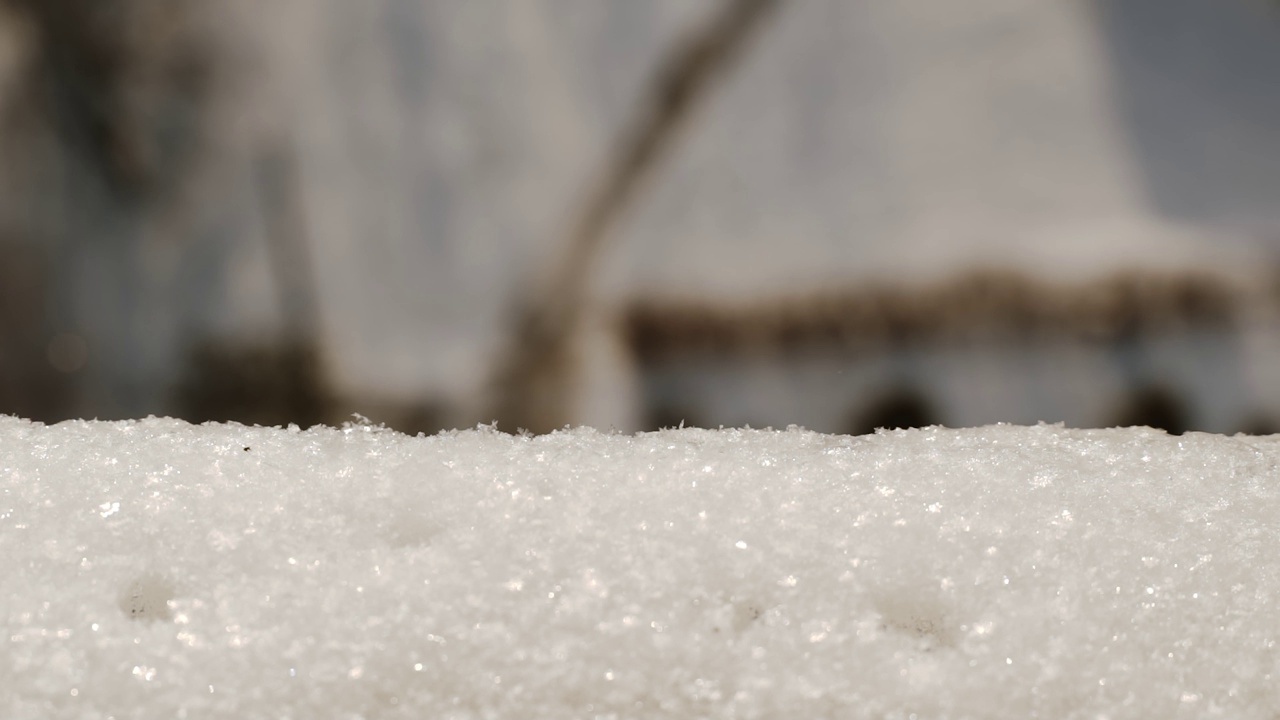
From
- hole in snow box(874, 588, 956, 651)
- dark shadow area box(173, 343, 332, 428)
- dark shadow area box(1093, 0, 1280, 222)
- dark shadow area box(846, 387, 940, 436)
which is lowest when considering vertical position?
dark shadow area box(846, 387, 940, 436)

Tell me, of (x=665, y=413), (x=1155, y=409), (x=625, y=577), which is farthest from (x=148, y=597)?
(x=1155, y=409)

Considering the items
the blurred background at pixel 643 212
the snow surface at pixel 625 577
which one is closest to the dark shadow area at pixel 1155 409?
the blurred background at pixel 643 212

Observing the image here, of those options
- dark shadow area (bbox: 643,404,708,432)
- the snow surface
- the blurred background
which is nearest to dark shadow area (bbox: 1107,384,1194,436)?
the blurred background

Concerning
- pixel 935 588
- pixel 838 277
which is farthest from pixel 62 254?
pixel 935 588

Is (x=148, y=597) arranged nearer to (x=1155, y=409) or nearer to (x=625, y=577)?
(x=625, y=577)

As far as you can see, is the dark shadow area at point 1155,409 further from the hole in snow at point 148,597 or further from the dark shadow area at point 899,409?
the hole in snow at point 148,597

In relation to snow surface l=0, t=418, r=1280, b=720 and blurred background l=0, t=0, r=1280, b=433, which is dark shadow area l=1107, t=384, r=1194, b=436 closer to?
blurred background l=0, t=0, r=1280, b=433

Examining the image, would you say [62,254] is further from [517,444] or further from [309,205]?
[517,444]
